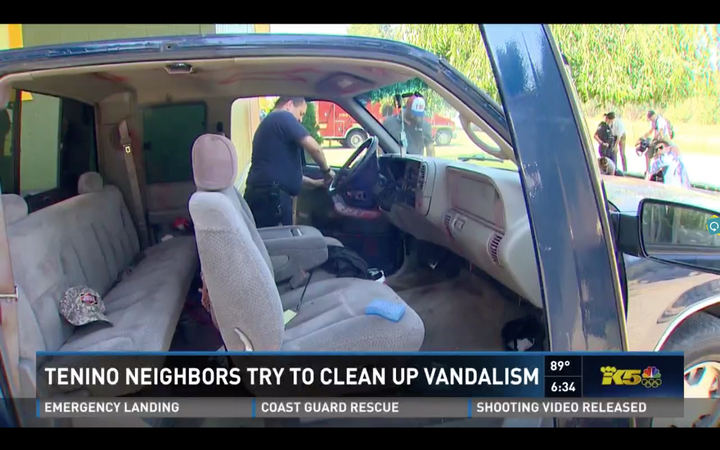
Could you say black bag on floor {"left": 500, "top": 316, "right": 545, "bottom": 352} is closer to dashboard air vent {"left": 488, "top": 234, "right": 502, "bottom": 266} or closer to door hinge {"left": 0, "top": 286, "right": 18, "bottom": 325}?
dashboard air vent {"left": 488, "top": 234, "right": 502, "bottom": 266}

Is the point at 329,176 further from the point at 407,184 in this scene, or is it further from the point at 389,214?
the point at 407,184

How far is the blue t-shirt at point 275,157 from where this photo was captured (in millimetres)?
3713

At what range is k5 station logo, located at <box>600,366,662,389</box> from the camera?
4.94 ft

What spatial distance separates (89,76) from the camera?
2.54 metres

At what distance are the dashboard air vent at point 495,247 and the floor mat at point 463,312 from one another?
0.86 ft

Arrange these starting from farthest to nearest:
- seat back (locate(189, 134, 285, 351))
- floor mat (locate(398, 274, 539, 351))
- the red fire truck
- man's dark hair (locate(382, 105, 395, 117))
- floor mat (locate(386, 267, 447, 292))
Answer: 1. the red fire truck
2. man's dark hair (locate(382, 105, 395, 117))
3. floor mat (locate(386, 267, 447, 292))
4. floor mat (locate(398, 274, 539, 351))
5. seat back (locate(189, 134, 285, 351))

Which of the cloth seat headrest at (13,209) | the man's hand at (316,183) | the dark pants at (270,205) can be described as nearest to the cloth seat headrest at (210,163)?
the cloth seat headrest at (13,209)

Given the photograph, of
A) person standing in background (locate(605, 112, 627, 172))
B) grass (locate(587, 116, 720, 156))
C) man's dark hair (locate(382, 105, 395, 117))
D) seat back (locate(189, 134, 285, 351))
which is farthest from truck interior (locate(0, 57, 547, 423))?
grass (locate(587, 116, 720, 156))

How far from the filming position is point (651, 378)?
5.05 feet

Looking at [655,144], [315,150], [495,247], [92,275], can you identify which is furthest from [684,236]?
[315,150]

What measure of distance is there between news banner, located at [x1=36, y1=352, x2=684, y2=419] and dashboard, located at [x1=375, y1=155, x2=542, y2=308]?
420 millimetres

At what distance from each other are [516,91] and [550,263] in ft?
1.66

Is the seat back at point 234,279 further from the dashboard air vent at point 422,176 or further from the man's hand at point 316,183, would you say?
the man's hand at point 316,183

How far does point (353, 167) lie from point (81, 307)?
184 centimetres
